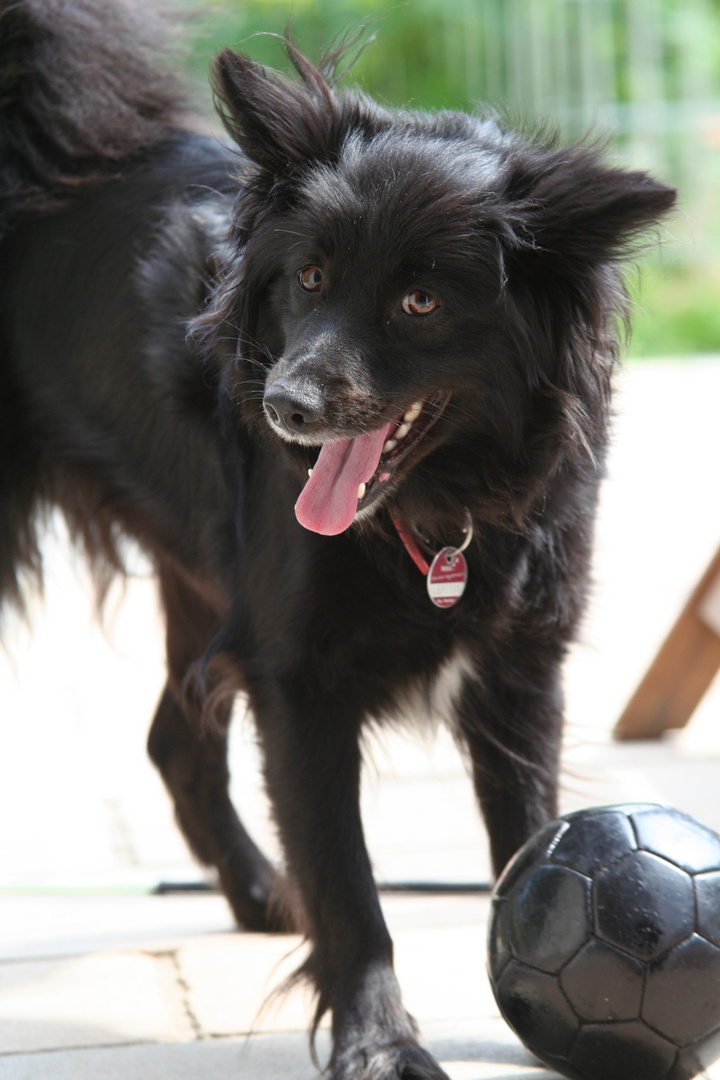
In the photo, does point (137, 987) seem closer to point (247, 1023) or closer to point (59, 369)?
point (247, 1023)

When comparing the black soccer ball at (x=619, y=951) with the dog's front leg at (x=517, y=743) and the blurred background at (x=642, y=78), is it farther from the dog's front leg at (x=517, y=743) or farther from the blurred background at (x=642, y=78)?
the blurred background at (x=642, y=78)

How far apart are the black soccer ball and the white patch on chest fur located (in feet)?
1.40

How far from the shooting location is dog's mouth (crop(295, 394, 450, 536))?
2113 mm

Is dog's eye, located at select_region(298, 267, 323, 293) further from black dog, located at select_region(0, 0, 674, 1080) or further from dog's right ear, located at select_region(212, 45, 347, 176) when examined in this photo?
dog's right ear, located at select_region(212, 45, 347, 176)

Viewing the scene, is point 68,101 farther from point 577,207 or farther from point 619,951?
point 619,951

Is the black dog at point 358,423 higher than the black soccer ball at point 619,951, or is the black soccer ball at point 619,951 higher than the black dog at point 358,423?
the black dog at point 358,423

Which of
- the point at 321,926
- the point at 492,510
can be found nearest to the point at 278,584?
the point at 492,510

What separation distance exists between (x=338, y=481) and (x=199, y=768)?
1202 mm

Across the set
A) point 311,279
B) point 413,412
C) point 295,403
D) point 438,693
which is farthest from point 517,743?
point 311,279

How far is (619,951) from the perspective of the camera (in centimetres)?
189

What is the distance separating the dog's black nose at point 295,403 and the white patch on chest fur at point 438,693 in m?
0.57

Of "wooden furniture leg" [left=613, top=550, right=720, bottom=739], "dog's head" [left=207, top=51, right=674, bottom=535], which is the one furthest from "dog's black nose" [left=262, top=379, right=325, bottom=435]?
"wooden furniture leg" [left=613, top=550, right=720, bottom=739]

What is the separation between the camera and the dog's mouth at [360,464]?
211 centimetres

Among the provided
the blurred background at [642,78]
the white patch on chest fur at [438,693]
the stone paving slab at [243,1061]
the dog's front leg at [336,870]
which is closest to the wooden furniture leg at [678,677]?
the white patch on chest fur at [438,693]
